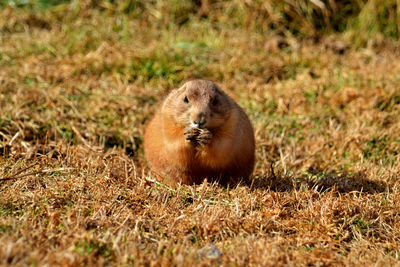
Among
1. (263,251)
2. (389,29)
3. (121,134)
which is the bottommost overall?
(121,134)

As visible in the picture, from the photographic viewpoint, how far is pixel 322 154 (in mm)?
4773

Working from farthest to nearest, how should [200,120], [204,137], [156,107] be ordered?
[156,107] → [204,137] → [200,120]

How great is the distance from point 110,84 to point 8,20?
223 cm

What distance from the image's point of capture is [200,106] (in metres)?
3.47

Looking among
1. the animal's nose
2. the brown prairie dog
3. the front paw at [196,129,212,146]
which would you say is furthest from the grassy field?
the animal's nose

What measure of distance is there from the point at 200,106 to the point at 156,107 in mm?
1871

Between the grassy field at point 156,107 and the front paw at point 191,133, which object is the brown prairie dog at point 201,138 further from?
the grassy field at point 156,107

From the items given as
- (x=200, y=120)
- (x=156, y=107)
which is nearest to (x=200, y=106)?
(x=200, y=120)

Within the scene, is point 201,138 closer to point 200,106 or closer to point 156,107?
point 200,106

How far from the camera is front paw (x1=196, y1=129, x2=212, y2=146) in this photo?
3488 mm

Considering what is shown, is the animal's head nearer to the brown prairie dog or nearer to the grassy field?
the brown prairie dog

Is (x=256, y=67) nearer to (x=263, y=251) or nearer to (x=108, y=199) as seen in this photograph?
(x=108, y=199)

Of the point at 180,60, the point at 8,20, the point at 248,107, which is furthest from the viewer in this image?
the point at 8,20

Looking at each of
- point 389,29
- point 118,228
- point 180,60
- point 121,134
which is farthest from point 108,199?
point 389,29
